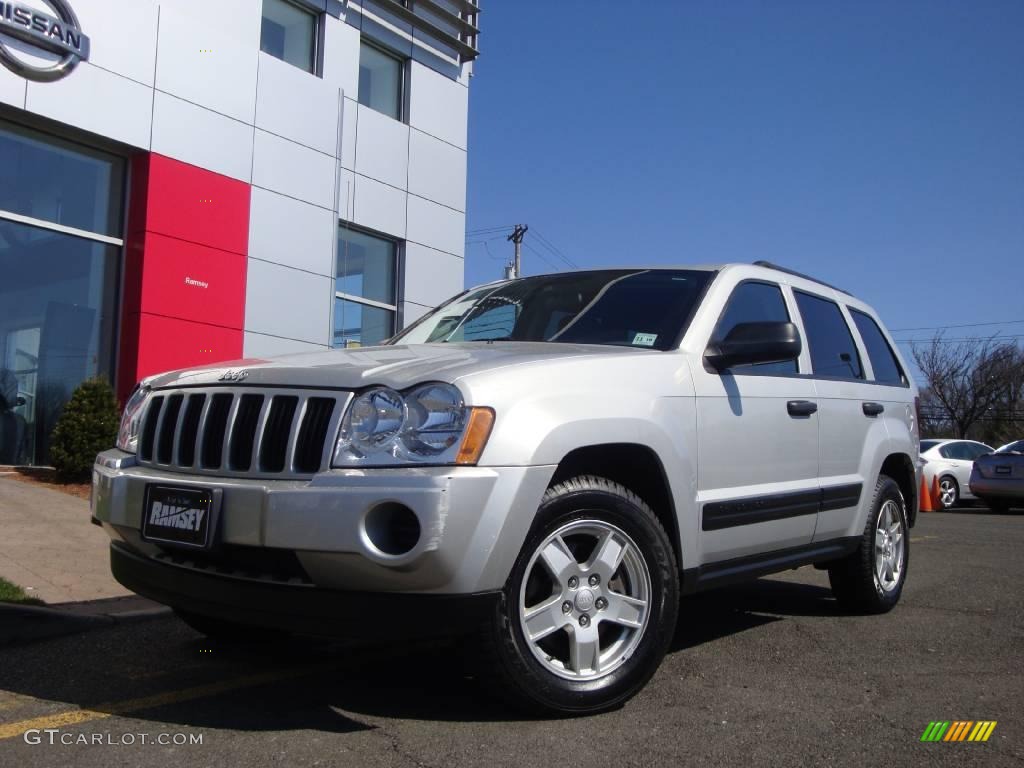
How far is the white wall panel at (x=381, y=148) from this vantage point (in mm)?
15383

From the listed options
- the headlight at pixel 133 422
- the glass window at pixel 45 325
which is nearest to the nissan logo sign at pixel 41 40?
the glass window at pixel 45 325

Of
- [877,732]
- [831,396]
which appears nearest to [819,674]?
[877,732]

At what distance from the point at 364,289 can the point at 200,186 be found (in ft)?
11.9

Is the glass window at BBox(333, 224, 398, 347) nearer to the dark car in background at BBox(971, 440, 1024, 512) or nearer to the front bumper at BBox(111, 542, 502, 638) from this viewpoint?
the dark car in background at BBox(971, 440, 1024, 512)

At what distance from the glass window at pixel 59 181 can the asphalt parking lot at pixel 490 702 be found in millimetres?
8455

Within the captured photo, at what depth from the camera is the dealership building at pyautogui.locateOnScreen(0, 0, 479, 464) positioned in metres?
11.6

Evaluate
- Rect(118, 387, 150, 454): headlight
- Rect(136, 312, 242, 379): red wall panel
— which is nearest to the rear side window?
Rect(118, 387, 150, 454): headlight

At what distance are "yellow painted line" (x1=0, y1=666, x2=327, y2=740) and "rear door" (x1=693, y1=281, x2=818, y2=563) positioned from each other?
1.76m

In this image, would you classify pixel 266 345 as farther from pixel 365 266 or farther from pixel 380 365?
pixel 380 365

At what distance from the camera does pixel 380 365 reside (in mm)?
3191

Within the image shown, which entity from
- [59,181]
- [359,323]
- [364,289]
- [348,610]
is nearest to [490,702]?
[348,610]

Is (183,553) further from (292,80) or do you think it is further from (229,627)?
(292,80)

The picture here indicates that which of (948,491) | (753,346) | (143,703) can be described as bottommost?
(143,703)

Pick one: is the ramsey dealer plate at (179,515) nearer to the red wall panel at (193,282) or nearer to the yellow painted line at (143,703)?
the yellow painted line at (143,703)
